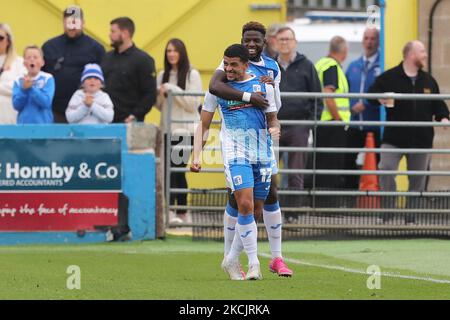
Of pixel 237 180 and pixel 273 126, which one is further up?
pixel 273 126

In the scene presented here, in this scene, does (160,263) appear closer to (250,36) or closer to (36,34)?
(250,36)

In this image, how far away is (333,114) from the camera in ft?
62.3

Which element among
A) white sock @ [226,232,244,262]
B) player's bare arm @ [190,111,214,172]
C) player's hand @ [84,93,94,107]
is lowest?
white sock @ [226,232,244,262]

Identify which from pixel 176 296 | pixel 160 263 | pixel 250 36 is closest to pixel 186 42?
pixel 160 263

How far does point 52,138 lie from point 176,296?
6626 mm

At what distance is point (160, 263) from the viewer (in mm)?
13945

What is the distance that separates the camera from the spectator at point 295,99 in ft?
58.2

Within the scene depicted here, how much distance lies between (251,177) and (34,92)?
5.68 meters

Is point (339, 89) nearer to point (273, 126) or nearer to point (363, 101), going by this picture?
point (363, 101)

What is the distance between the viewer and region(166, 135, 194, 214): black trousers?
1762 cm

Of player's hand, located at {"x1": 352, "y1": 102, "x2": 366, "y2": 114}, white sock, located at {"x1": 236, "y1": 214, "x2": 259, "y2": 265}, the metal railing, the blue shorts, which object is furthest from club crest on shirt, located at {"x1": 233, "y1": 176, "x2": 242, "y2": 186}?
player's hand, located at {"x1": 352, "y1": 102, "x2": 366, "y2": 114}

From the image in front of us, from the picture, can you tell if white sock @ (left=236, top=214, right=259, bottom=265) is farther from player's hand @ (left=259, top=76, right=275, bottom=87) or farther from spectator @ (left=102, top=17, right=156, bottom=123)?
spectator @ (left=102, top=17, right=156, bottom=123)

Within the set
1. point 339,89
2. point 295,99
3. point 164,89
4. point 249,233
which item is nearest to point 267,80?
point 249,233
